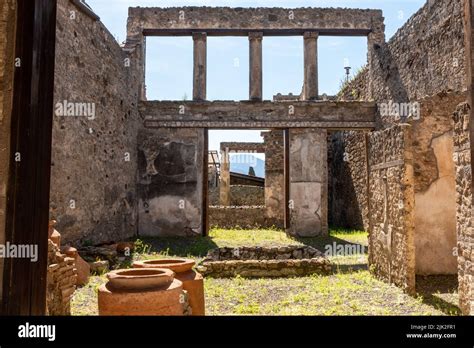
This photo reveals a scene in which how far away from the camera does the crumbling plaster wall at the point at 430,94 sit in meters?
7.43

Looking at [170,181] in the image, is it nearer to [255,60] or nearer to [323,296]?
[255,60]

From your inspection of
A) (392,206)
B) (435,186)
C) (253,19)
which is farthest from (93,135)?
(253,19)

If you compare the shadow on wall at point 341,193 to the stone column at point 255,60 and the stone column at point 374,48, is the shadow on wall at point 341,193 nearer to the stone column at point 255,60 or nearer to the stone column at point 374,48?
the stone column at point 374,48

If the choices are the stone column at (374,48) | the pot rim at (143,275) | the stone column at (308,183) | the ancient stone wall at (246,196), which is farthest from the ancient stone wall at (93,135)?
the ancient stone wall at (246,196)

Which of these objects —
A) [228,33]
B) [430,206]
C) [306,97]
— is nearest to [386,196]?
[430,206]

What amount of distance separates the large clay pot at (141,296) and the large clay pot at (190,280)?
0.65 metres

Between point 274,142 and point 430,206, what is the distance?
1167 cm

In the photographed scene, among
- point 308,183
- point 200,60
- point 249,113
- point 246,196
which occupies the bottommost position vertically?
point 246,196

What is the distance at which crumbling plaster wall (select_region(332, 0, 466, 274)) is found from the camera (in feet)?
24.4

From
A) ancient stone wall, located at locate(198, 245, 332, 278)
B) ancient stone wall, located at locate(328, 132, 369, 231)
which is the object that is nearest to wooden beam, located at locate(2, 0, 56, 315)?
ancient stone wall, located at locate(198, 245, 332, 278)

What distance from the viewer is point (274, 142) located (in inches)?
742

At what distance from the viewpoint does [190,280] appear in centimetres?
462

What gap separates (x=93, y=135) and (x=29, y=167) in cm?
758
